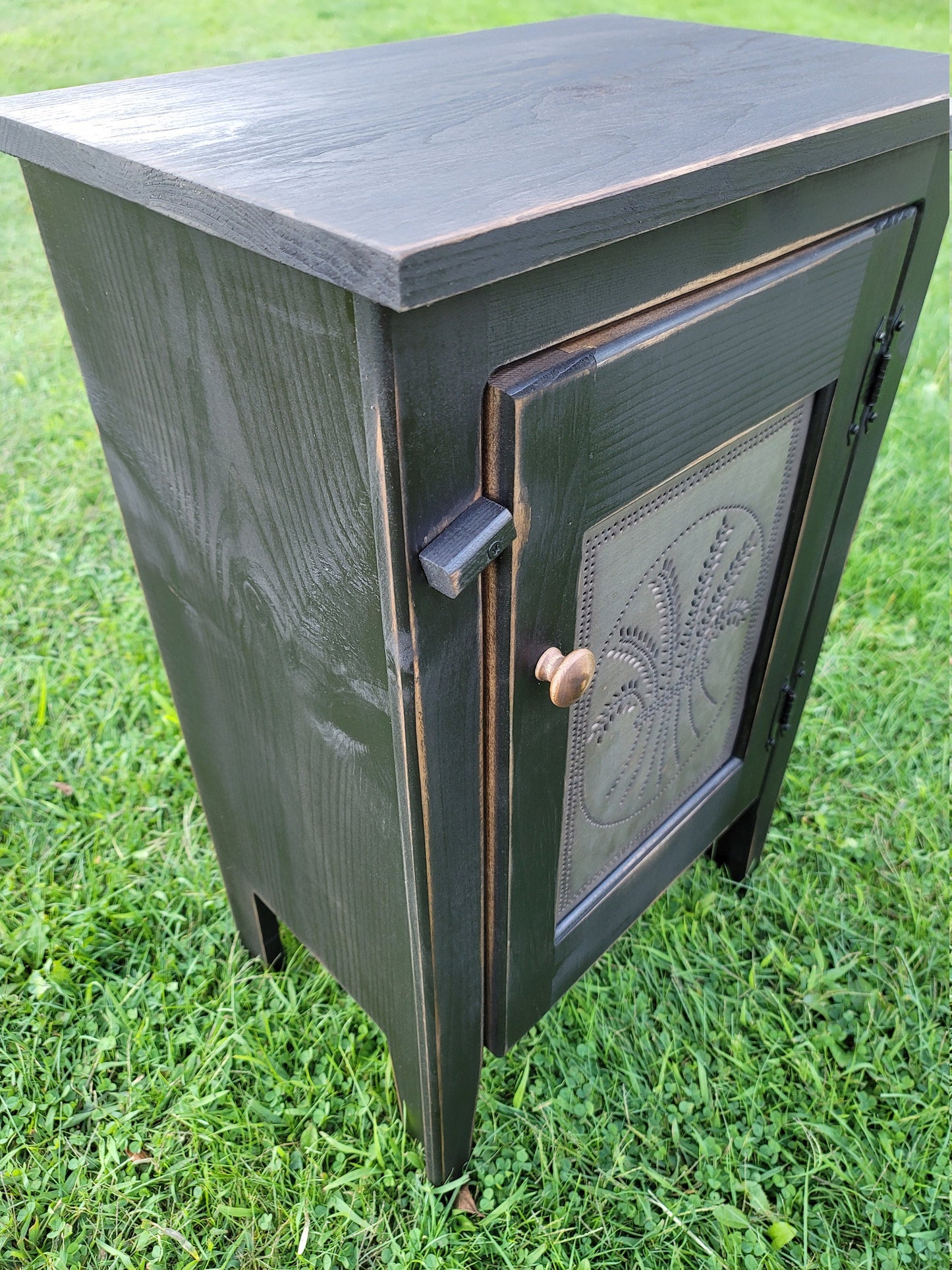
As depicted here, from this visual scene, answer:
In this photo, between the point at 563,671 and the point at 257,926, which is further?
the point at 257,926

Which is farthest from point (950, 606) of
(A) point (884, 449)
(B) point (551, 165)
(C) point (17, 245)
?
(C) point (17, 245)

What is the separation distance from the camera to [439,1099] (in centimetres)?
135

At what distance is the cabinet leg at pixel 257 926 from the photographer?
173 centimetres

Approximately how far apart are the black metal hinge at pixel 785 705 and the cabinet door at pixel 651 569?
0.05ft

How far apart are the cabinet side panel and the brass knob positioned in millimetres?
172

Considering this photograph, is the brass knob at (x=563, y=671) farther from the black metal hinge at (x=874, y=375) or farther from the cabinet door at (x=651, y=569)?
the black metal hinge at (x=874, y=375)

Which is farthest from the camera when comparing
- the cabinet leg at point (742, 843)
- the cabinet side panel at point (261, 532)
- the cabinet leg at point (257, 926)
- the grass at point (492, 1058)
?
the cabinet leg at point (742, 843)

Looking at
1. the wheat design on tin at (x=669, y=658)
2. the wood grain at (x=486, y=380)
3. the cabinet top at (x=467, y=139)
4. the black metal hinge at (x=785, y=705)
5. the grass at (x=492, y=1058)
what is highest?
the cabinet top at (x=467, y=139)

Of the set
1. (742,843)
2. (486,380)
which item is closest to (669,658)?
(486,380)

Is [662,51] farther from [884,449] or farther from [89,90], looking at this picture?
[884,449]

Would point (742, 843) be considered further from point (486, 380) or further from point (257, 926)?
point (486, 380)

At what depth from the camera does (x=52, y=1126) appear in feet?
5.42

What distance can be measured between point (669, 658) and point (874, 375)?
52 cm

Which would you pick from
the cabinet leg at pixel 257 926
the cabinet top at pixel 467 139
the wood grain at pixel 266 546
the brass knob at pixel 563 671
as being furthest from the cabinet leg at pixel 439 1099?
the cabinet top at pixel 467 139
